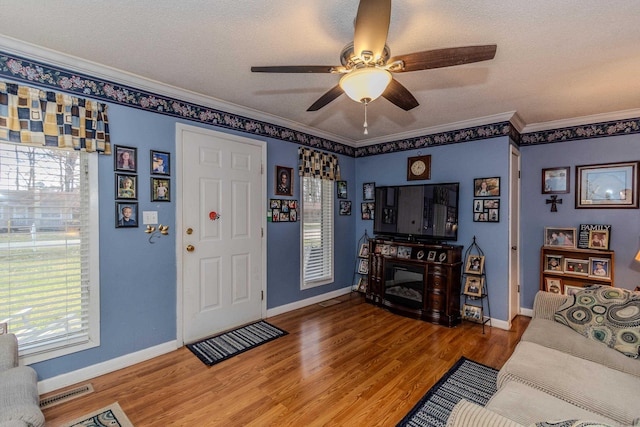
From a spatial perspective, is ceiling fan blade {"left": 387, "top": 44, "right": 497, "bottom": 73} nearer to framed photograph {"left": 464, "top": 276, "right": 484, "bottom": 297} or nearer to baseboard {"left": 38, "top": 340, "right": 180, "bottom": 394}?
framed photograph {"left": 464, "top": 276, "right": 484, "bottom": 297}

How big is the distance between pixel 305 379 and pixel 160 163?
7.45 ft

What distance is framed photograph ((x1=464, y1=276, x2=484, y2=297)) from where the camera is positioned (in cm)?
345

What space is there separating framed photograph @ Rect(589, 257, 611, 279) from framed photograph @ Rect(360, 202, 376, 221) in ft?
8.74

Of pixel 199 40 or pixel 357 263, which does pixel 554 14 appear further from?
pixel 357 263

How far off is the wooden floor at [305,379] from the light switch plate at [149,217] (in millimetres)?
1233

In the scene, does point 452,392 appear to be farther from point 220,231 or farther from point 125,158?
point 125,158

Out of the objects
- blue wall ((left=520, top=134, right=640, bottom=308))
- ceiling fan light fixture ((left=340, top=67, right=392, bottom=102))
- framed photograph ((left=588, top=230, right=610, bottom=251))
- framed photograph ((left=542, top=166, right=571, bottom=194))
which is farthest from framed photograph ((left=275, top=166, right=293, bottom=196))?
framed photograph ((left=588, top=230, right=610, bottom=251))

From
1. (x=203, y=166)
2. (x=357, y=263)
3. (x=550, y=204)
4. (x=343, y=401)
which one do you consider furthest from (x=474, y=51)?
(x=357, y=263)

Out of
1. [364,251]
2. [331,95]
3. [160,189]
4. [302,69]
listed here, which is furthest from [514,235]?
[160,189]

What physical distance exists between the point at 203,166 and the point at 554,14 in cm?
294

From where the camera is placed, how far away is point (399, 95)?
6.38 feet

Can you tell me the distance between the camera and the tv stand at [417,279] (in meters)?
3.48

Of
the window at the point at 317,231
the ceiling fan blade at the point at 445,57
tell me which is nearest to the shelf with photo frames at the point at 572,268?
the window at the point at 317,231

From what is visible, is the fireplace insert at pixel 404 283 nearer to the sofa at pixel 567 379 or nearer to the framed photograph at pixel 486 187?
the framed photograph at pixel 486 187
